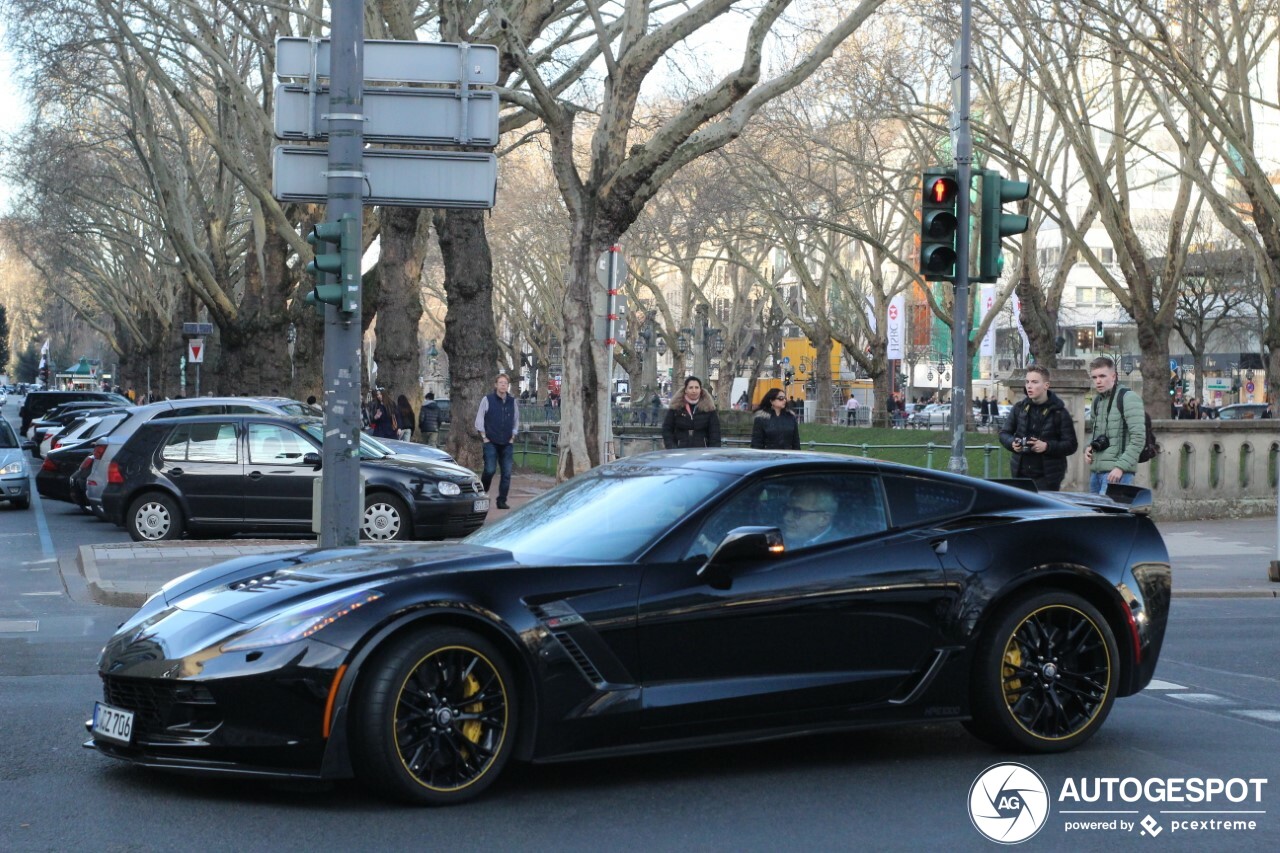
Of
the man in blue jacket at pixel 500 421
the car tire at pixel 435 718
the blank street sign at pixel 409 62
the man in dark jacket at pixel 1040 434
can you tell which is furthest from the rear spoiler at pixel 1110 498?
the man in blue jacket at pixel 500 421

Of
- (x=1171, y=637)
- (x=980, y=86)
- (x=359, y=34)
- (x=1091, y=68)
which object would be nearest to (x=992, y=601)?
(x=1171, y=637)

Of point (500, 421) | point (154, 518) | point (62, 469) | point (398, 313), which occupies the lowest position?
point (154, 518)

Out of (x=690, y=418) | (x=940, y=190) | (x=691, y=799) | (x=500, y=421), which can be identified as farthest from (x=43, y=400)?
(x=691, y=799)

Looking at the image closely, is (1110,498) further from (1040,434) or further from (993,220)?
(993,220)

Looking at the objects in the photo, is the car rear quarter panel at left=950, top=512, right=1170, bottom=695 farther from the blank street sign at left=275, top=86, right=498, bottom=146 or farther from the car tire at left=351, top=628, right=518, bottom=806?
the blank street sign at left=275, top=86, right=498, bottom=146

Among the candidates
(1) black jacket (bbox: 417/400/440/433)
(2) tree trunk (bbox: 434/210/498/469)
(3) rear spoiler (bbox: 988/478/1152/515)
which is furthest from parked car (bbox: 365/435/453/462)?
(1) black jacket (bbox: 417/400/440/433)

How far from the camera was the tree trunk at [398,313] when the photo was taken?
2970 centimetres

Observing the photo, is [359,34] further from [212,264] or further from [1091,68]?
[212,264]

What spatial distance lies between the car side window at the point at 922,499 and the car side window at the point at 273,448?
1173cm

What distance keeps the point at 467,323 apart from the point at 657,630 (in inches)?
837

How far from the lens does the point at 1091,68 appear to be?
37.8 meters

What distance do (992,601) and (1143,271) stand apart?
84.4 ft

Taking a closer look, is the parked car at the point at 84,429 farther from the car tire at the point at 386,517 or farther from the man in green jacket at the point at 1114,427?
the man in green jacket at the point at 1114,427

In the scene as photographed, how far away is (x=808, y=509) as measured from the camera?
6.75 m
